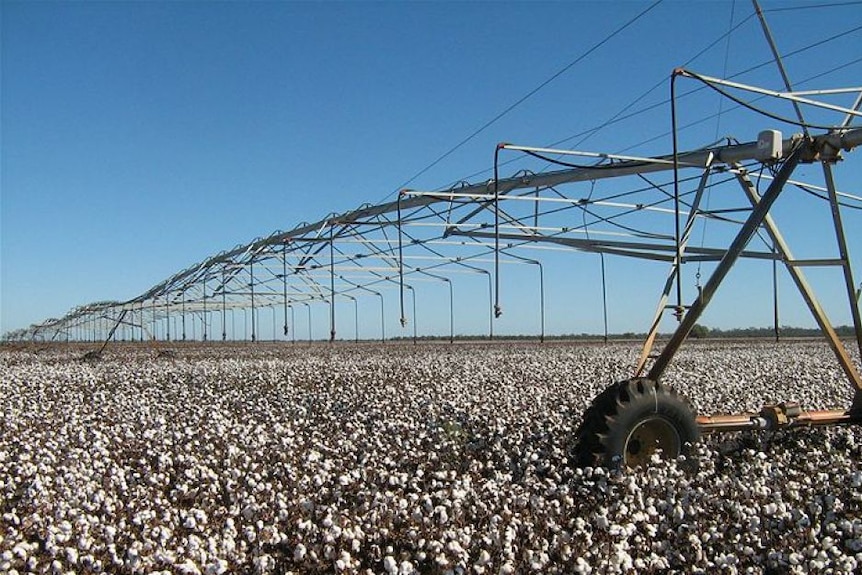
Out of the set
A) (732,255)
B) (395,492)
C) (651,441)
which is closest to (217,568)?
(395,492)

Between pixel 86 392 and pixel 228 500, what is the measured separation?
376 inches

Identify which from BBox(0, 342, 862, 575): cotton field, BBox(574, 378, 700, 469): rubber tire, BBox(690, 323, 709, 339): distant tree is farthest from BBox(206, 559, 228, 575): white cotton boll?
BBox(690, 323, 709, 339): distant tree

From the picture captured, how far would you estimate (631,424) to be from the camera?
8578 millimetres

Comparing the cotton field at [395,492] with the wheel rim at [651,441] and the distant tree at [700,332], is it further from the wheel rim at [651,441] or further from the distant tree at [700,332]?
the distant tree at [700,332]

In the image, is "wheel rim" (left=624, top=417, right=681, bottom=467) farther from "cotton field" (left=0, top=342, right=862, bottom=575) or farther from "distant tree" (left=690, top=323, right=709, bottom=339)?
"distant tree" (left=690, top=323, right=709, bottom=339)

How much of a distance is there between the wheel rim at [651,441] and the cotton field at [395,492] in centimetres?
31

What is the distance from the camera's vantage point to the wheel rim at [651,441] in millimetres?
8758

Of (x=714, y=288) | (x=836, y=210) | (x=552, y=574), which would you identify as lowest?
(x=552, y=574)

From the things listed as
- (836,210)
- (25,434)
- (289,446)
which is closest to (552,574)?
(289,446)

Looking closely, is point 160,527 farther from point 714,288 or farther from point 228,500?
point 714,288

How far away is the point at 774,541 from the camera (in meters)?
6.22

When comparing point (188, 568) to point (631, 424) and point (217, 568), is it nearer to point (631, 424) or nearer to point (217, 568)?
point (217, 568)

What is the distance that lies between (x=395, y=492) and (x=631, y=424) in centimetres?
259

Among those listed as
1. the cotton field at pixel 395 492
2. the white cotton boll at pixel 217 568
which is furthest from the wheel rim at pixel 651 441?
the white cotton boll at pixel 217 568
